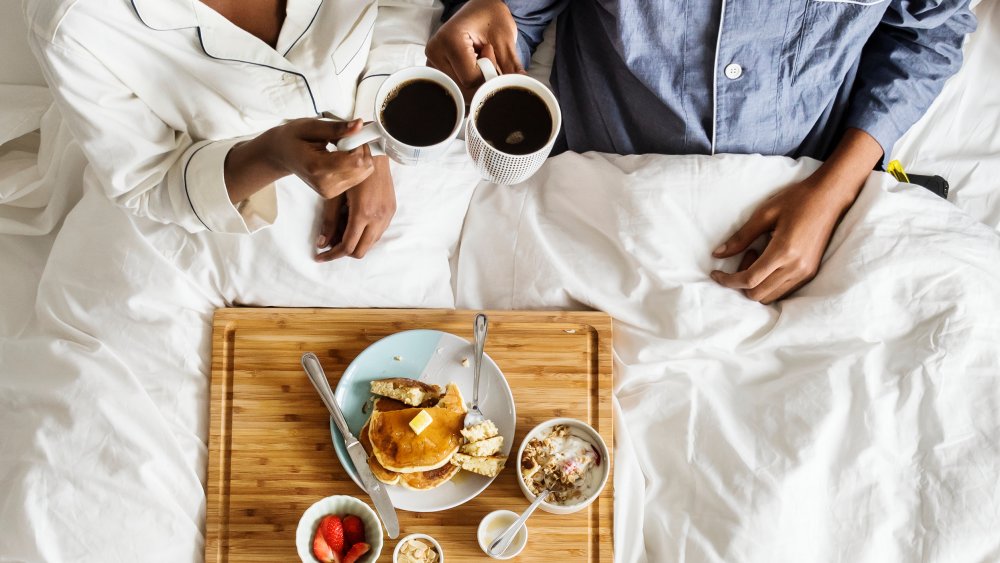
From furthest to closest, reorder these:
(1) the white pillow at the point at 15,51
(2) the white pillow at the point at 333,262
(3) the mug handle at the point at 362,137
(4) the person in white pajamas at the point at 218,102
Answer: (1) the white pillow at the point at 15,51, (2) the white pillow at the point at 333,262, (4) the person in white pajamas at the point at 218,102, (3) the mug handle at the point at 362,137

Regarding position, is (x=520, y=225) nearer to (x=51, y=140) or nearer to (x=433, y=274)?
(x=433, y=274)

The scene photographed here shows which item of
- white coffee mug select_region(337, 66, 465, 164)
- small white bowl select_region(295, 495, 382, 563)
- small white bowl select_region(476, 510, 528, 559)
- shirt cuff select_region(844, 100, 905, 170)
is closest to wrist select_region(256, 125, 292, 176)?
white coffee mug select_region(337, 66, 465, 164)

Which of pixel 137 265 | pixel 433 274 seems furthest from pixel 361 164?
pixel 137 265

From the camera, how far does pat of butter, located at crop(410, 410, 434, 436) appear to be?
3.74 ft

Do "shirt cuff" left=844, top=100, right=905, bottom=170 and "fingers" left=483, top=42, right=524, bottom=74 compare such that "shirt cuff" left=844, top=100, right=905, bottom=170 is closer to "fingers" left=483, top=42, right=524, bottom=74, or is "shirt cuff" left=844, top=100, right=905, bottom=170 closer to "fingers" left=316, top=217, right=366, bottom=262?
"fingers" left=483, top=42, right=524, bottom=74

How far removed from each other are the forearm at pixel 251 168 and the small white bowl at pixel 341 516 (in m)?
0.48

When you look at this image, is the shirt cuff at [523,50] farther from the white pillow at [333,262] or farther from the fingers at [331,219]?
the fingers at [331,219]

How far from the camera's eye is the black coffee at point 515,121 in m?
0.99

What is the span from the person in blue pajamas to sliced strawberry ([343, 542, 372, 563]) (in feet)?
2.42

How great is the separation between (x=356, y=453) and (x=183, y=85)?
0.63 m

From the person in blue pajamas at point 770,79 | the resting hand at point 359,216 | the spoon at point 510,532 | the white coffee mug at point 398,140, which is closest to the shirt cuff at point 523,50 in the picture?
the person in blue pajamas at point 770,79

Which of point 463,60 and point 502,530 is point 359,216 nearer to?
point 463,60

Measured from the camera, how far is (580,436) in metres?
1.20

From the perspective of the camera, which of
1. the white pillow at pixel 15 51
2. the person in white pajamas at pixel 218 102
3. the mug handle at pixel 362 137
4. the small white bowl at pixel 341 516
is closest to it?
the mug handle at pixel 362 137
